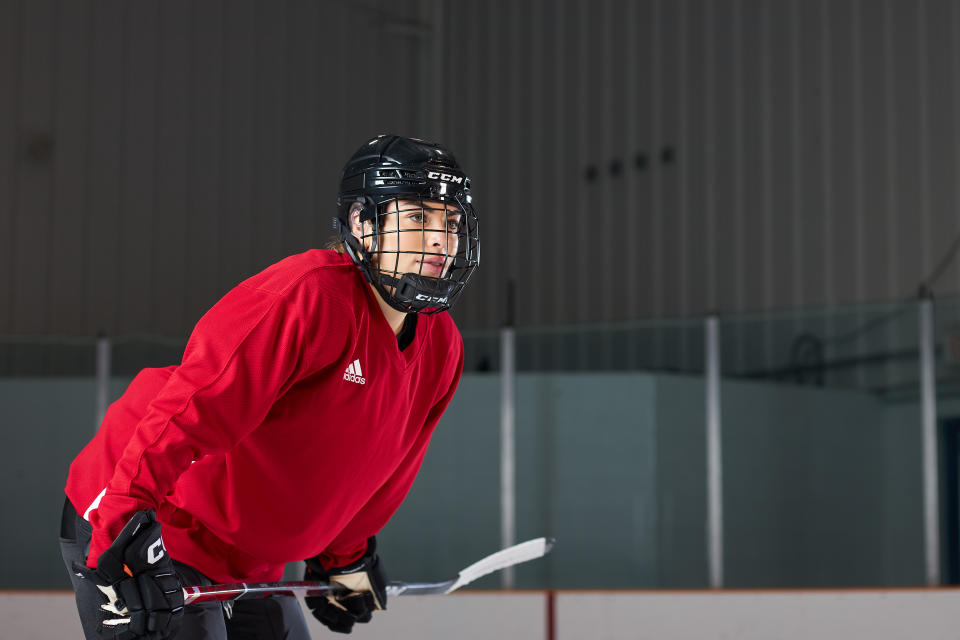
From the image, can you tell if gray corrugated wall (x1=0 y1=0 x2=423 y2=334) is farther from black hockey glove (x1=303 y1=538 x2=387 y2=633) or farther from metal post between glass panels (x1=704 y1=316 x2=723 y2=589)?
black hockey glove (x1=303 y1=538 x2=387 y2=633)

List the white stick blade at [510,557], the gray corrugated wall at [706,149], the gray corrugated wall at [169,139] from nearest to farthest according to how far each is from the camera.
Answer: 1. the white stick blade at [510,557]
2. the gray corrugated wall at [706,149]
3. the gray corrugated wall at [169,139]

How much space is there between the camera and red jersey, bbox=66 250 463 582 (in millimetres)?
1249

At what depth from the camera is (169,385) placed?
1.27 meters

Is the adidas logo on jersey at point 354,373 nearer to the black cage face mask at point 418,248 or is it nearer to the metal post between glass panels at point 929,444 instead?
the black cage face mask at point 418,248

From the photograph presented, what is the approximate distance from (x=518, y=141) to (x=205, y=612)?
675cm

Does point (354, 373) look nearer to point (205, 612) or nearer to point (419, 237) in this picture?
point (419, 237)

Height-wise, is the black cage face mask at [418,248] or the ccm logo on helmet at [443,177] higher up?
the ccm logo on helmet at [443,177]

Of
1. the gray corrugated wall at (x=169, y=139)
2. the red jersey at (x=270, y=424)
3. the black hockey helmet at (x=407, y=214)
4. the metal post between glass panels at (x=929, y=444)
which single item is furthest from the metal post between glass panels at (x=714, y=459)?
the gray corrugated wall at (x=169, y=139)

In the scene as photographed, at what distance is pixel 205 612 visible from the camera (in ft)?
4.74

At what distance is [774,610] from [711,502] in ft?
1.53

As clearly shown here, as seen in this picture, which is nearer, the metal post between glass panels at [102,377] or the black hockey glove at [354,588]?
the black hockey glove at [354,588]

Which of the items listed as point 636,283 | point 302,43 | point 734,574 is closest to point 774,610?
point 734,574

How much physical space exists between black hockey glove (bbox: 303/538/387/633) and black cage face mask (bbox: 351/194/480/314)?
0.58m

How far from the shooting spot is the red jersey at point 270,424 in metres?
1.25
